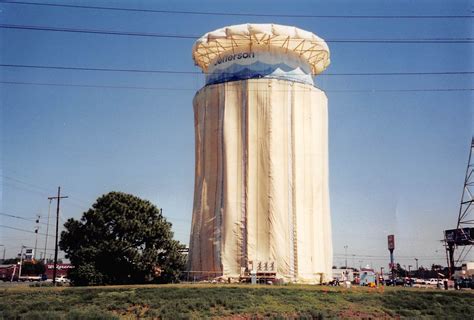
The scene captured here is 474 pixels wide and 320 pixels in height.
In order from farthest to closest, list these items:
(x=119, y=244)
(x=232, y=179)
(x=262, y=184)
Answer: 1. (x=232, y=179)
2. (x=262, y=184)
3. (x=119, y=244)

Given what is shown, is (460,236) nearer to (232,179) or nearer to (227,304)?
(232,179)

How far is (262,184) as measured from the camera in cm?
5019

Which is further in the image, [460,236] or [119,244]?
[460,236]

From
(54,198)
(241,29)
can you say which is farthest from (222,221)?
(54,198)

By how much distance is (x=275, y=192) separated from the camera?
163 feet

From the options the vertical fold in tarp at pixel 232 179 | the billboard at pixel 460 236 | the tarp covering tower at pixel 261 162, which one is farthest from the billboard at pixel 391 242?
the vertical fold in tarp at pixel 232 179

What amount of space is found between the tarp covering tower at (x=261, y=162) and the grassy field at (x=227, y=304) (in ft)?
44.1

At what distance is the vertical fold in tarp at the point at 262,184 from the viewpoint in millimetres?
48969

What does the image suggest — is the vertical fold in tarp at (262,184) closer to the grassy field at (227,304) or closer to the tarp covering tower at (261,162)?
the tarp covering tower at (261,162)

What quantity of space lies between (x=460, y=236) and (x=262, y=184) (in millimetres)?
39615

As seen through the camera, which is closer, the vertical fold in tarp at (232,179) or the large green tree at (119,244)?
the large green tree at (119,244)

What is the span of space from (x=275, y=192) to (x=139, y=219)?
531 inches

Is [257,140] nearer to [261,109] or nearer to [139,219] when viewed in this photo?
[261,109]

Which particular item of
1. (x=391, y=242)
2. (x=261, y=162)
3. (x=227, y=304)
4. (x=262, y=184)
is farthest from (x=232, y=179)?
(x=391, y=242)
